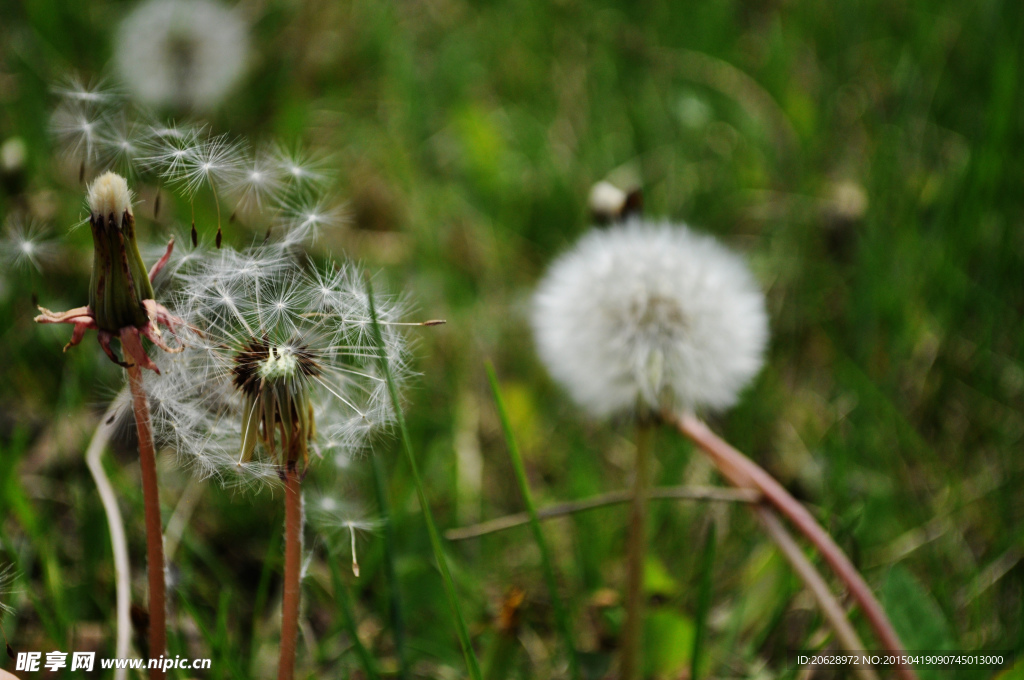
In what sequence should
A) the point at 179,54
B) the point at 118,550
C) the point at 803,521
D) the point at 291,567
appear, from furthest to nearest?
1. the point at 179,54
2. the point at 803,521
3. the point at 118,550
4. the point at 291,567

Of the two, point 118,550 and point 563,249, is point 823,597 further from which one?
point 563,249

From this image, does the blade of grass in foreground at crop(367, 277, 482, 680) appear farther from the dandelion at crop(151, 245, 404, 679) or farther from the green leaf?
the green leaf

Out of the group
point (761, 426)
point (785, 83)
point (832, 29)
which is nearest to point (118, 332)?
point (761, 426)

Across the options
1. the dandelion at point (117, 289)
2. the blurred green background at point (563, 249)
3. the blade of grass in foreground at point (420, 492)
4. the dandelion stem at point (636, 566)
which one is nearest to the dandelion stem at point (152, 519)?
the dandelion at point (117, 289)

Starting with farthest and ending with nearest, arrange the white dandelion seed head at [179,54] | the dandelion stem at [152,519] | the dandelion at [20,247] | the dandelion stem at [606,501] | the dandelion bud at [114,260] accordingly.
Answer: the white dandelion seed head at [179,54], the dandelion stem at [606,501], the dandelion at [20,247], the dandelion stem at [152,519], the dandelion bud at [114,260]

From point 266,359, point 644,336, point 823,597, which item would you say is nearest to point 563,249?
point 644,336

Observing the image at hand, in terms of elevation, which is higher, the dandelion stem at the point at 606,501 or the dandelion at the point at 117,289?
the dandelion at the point at 117,289

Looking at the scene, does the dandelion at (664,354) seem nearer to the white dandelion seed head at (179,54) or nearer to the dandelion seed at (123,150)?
the dandelion seed at (123,150)
